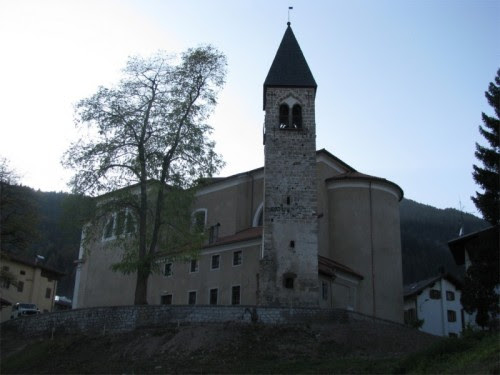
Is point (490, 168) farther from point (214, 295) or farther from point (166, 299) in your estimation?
point (166, 299)

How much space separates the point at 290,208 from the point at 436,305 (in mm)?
28307

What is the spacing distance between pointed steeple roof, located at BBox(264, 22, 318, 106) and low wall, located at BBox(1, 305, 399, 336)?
14.7 meters

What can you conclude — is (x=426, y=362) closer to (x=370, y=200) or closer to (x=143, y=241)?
(x=143, y=241)

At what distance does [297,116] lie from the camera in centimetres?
3856

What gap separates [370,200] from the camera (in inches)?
1709

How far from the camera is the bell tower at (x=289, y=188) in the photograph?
1353 inches

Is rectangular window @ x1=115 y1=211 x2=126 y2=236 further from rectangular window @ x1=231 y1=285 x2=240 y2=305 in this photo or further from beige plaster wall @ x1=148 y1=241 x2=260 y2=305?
rectangular window @ x1=231 y1=285 x2=240 y2=305

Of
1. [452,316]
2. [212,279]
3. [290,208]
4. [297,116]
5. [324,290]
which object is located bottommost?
[324,290]

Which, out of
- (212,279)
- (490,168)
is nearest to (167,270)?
(212,279)

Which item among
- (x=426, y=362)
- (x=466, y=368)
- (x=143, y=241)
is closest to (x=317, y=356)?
(x=426, y=362)

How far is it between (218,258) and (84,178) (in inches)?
475

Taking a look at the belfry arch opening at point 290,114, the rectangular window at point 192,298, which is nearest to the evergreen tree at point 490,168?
the belfry arch opening at point 290,114

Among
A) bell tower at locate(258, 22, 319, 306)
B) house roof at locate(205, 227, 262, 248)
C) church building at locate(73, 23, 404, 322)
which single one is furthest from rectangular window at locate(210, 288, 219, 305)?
bell tower at locate(258, 22, 319, 306)

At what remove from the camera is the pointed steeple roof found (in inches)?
1539
